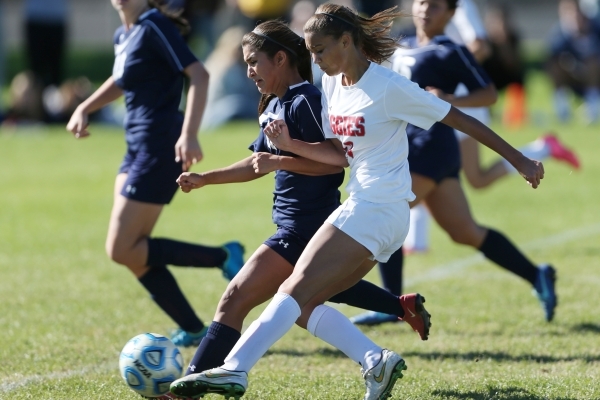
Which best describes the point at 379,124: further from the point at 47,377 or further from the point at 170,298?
the point at 47,377

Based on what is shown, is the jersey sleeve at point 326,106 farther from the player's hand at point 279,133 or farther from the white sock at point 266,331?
the white sock at point 266,331

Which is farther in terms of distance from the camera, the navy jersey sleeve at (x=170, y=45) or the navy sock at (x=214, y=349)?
the navy jersey sleeve at (x=170, y=45)

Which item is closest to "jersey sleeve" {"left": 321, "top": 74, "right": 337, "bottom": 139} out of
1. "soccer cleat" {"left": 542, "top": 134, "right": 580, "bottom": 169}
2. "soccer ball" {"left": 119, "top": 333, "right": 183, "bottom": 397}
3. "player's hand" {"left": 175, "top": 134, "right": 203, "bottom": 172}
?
"player's hand" {"left": 175, "top": 134, "right": 203, "bottom": 172}

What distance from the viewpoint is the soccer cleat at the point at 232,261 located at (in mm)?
5926

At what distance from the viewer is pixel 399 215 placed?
426 cm

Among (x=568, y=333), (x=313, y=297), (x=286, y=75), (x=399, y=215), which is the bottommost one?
(x=568, y=333)

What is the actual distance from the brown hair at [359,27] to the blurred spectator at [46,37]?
49.8 feet

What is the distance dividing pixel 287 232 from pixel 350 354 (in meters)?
0.63

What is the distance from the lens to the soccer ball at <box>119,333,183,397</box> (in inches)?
174

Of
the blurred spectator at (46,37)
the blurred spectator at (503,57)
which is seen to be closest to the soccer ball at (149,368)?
the blurred spectator at (503,57)

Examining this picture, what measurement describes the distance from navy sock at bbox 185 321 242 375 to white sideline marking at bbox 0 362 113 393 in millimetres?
917

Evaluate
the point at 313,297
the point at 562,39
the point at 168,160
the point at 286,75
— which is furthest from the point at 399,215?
the point at 562,39

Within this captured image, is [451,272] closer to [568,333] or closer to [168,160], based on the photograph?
[568,333]

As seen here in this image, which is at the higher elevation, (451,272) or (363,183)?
(363,183)
